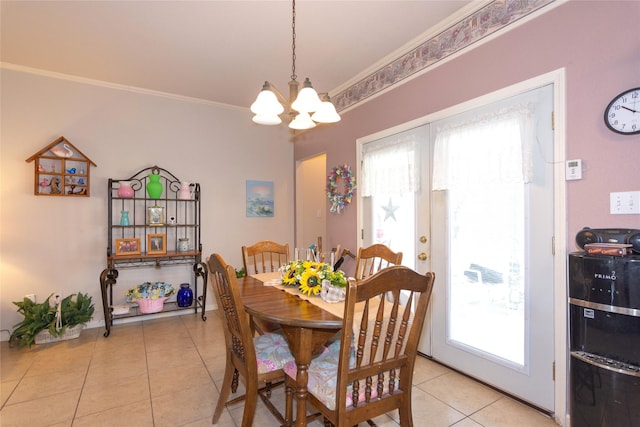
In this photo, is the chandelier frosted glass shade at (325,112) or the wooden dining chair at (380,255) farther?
the wooden dining chair at (380,255)

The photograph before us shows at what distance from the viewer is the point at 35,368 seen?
2.57 meters

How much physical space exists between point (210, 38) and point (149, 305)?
112 inches

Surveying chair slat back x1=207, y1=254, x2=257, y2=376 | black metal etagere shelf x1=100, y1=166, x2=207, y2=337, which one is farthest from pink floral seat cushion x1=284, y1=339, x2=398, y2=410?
black metal etagere shelf x1=100, y1=166, x2=207, y2=337

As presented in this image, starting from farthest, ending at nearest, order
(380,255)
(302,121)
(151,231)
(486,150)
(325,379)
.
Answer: (151,231)
(380,255)
(486,150)
(302,121)
(325,379)

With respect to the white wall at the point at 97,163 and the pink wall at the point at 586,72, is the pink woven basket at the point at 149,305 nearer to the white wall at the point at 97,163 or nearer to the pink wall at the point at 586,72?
the white wall at the point at 97,163

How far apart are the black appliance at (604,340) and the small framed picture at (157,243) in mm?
3790

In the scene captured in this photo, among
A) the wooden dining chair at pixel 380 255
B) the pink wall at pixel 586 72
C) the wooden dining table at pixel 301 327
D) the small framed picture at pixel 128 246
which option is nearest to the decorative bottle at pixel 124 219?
the small framed picture at pixel 128 246

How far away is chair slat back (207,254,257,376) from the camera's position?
1501 millimetres

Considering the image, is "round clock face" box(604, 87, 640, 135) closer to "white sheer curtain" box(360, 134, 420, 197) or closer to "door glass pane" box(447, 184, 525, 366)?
"door glass pane" box(447, 184, 525, 366)

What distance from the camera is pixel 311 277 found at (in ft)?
6.22

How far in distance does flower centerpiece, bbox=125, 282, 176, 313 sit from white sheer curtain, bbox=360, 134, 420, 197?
2559 mm

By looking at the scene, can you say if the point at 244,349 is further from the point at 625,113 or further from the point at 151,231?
the point at 151,231

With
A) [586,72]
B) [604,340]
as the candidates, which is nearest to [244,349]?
[604,340]

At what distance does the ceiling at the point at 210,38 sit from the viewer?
233 centimetres
